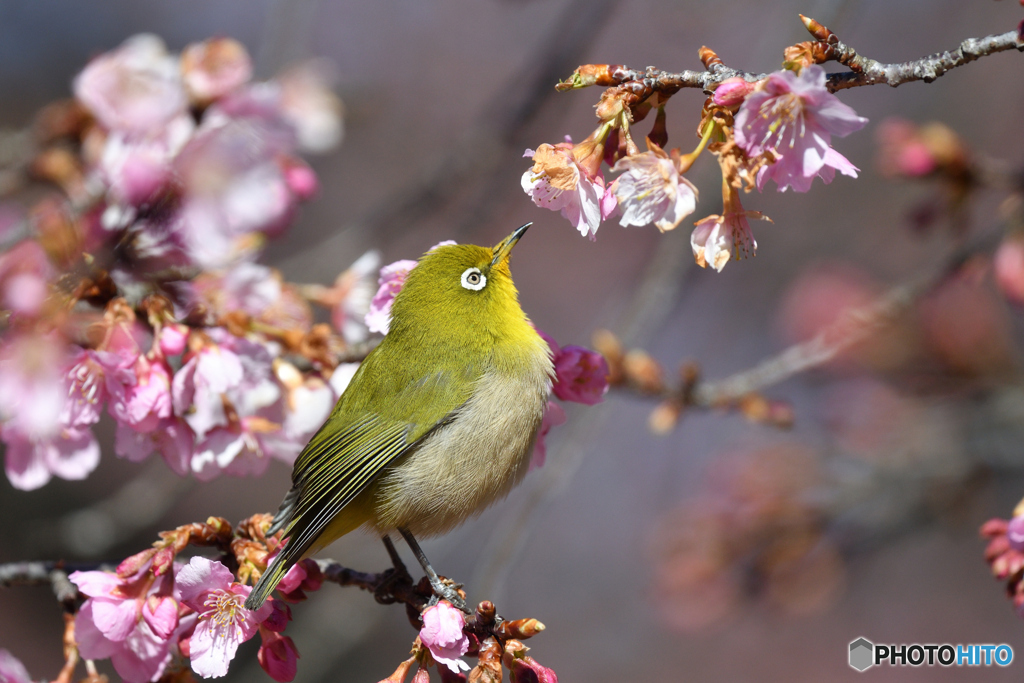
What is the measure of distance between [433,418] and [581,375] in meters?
0.42

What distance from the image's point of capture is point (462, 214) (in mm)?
4879

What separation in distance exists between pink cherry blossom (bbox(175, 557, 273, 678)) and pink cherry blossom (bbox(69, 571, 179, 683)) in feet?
0.20

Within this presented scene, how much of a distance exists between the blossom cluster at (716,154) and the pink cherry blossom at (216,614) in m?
1.08

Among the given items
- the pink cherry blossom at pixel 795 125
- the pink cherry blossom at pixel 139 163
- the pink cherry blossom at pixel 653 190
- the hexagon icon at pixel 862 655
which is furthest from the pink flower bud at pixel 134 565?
the hexagon icon at pixel 862 655

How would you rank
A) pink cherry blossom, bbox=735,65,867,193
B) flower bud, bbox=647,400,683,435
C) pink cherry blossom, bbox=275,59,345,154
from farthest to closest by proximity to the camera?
pink cherry blossom, bbox=275,59,345,154, flower bud, bbox=647,400,683,435, pink cherry blossom, bbox=735,65,867,193

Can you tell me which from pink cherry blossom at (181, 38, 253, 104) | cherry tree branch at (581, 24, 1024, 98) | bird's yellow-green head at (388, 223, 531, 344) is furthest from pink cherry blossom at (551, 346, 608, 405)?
pink cherry blossom at (181, 38, 253, 104)

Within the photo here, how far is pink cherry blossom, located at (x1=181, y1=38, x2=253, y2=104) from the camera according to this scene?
234cm

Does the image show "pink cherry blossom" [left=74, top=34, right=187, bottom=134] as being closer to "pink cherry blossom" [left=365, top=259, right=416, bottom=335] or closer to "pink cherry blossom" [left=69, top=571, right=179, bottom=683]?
"pink cherry blossom" [left=365, top=259, right=416, bottom=335]

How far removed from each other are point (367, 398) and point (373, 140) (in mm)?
6411

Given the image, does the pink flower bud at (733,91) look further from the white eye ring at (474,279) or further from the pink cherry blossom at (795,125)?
the white eye ring at (474,279)

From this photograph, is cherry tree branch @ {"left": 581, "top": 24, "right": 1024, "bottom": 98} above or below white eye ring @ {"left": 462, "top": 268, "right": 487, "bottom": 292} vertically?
above

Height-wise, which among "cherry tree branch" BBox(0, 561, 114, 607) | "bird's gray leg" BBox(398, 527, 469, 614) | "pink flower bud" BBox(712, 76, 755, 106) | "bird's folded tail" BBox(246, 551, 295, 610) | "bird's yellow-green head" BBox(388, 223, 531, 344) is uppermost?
"pink flower bud" BBox(712, 76, 755, 106)

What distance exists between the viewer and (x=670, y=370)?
5250mm

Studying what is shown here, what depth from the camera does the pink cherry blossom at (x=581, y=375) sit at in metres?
2.07
